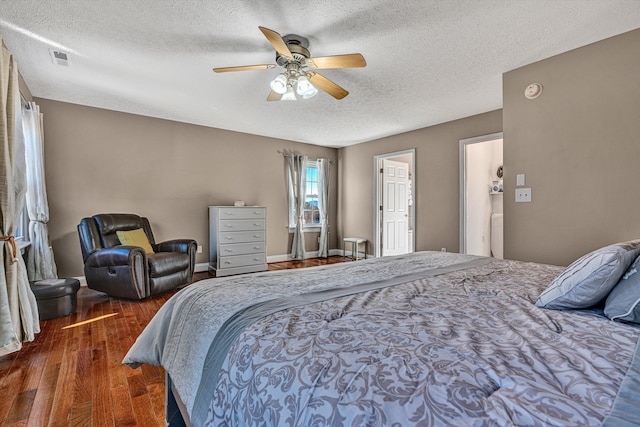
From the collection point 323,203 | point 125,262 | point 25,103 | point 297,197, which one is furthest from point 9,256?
point 323,203

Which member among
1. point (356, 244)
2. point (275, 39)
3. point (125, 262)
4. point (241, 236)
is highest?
point (275, 39)

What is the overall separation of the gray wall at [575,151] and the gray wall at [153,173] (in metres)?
4.00

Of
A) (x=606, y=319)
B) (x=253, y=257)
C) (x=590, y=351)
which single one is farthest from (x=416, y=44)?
(x=253, y=257)

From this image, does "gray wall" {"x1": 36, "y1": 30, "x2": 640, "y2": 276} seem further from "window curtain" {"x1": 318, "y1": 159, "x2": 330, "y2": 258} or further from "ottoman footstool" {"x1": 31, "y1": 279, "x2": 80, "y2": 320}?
"ottoman footstool" {"x1": 31, "y1": 279, "x2": 80, "y2": 320}

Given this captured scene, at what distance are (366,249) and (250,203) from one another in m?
2.46

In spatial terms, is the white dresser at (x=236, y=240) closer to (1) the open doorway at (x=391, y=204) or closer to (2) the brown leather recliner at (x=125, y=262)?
(2) the brown leather recliner at (x=125, y=262)

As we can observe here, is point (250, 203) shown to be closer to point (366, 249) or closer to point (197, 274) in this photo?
point (197, 274)

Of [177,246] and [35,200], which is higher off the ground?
[35,200]

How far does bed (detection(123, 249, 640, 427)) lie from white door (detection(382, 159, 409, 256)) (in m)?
4.57

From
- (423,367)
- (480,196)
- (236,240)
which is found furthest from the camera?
(480,196)

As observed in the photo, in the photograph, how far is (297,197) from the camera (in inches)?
238

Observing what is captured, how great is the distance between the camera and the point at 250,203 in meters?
5.61

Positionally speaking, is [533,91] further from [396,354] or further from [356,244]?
[356,244]

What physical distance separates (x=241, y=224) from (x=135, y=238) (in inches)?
59.3
